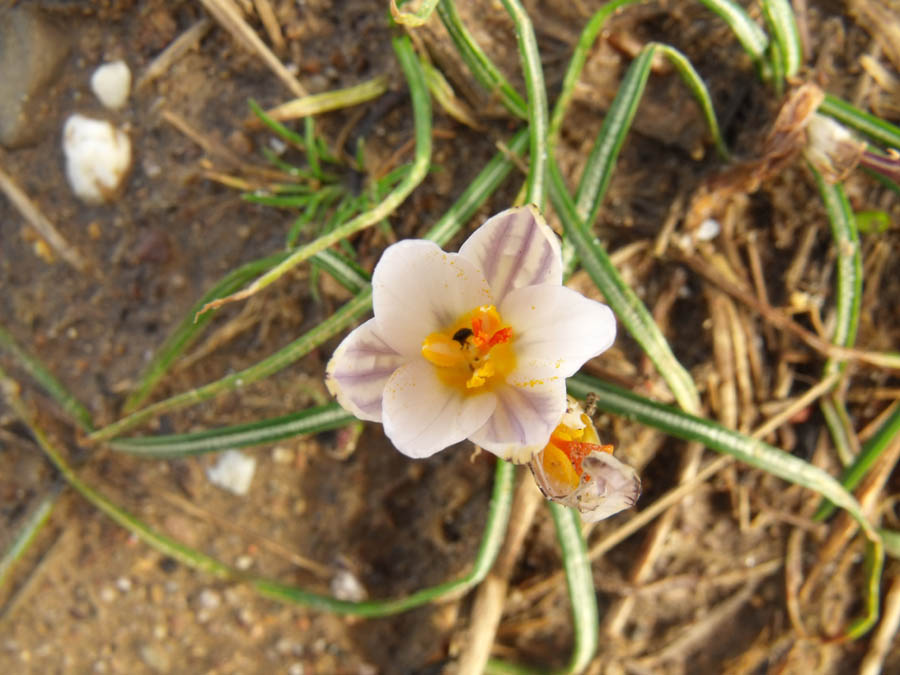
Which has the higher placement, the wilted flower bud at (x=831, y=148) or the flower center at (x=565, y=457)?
the flower center at (x=565, y=457)

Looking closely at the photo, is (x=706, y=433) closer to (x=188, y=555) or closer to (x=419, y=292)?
(x=419, y=292)

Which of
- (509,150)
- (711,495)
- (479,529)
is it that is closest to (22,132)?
(509,150)

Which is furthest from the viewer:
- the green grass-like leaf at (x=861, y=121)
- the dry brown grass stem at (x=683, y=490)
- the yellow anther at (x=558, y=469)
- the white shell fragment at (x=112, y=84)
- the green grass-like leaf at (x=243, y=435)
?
the white shell fragment at (x=112, y=84)

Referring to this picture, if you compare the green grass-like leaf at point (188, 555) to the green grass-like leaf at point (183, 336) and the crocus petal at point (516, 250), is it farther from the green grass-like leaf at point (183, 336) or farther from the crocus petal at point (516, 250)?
the crocus petal at point (516, 250)

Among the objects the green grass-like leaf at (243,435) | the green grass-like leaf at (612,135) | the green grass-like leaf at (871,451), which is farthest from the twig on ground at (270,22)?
the green grass-like leaf at (871,451)

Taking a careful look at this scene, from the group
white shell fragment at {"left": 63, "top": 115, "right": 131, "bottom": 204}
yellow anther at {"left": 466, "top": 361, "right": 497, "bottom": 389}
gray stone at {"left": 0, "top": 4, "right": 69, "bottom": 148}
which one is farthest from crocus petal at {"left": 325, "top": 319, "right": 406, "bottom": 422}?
gray stone at {"left": 0, "top": 4, "right": 69, "bottom": 148}

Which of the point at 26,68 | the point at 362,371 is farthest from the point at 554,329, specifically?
the point at 26,68

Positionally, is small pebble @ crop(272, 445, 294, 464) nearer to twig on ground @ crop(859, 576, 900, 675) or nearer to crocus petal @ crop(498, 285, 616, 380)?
crocus petal @ crop(498, 285, 616, 380)
